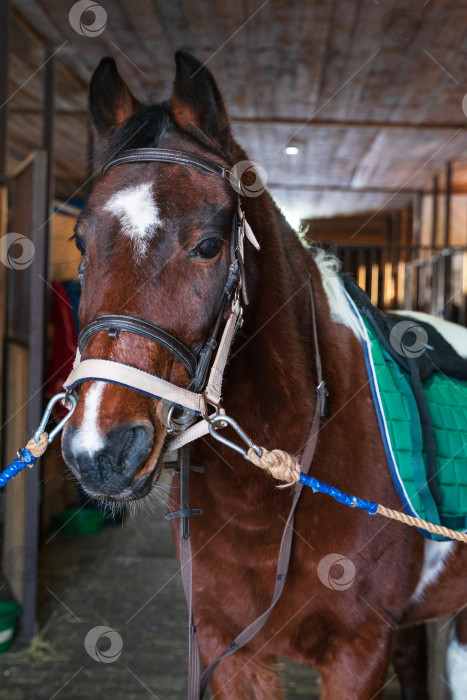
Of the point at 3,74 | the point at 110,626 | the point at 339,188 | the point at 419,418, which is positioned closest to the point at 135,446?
the point at 419,418

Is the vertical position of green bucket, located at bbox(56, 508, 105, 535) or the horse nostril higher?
the horse nostril

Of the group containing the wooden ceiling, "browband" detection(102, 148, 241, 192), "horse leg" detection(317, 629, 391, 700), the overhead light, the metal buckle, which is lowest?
"horse leg" detection(317, 629, 391, 700)

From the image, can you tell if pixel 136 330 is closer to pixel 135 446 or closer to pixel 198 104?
pixel 135 446

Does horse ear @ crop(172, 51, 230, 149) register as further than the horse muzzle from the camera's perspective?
Yes

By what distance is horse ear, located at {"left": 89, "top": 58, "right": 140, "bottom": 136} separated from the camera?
1.52 meters

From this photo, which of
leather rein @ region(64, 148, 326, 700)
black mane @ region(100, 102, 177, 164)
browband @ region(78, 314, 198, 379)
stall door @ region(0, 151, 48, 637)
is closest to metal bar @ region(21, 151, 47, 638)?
stall door @ region(0, 151, 48, 637)

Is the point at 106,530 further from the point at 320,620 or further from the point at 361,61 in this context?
the point at 361,61

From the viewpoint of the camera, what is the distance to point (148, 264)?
4.01ft

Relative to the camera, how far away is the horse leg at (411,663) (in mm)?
2684

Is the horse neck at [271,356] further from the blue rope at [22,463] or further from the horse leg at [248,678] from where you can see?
the horse leg at [248,678]

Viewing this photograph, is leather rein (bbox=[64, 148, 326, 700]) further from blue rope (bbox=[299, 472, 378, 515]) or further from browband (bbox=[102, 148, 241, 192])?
blue rope (bbox=[299, 472, 378, 515])

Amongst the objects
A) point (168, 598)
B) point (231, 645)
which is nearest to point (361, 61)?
point (168, 598)

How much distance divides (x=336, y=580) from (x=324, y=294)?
2.67 feet

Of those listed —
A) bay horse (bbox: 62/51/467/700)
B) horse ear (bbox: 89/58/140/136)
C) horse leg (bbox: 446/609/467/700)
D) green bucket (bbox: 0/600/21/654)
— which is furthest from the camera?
green bucket (bbox: 0/600/21/654)
